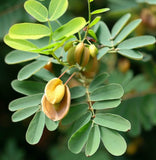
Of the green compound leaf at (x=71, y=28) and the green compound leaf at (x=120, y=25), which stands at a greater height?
the green compound leaf at (x=71, y=28)

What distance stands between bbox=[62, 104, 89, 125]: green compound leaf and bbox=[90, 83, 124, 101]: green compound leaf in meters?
0.04

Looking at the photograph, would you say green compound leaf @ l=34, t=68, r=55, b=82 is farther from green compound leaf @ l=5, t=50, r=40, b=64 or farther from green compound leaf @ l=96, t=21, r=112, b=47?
green compound leaf @ l=96, t=21, r=112, b=47

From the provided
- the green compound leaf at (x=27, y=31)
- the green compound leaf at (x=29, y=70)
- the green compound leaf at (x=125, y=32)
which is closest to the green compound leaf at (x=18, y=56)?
the green compound leaf at (x=29, y=70)

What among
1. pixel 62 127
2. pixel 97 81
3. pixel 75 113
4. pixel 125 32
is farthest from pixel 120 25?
pixel 62 127

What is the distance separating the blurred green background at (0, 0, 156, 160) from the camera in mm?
1147

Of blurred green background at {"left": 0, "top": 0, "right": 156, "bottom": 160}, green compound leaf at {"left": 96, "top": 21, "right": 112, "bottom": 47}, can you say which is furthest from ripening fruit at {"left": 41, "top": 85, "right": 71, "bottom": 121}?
blurred green background at {"left": 0, "top": 0, "right": 156, "bottom": 160}

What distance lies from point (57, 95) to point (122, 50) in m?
0.23

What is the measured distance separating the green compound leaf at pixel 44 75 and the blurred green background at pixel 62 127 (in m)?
0.28

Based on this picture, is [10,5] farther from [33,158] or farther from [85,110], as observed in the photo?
[33,158]

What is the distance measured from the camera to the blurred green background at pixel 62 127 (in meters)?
1.15

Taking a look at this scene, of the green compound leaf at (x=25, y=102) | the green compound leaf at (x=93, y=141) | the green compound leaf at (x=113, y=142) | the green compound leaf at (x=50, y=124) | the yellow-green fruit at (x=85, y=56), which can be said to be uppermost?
the yellow-green fruit at (x=85, y=56)

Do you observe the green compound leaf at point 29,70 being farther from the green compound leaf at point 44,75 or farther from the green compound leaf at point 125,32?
the green compound leaf at point 125,32

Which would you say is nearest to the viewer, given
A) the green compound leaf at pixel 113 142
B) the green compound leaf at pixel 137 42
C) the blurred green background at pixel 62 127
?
the green compound leaf at pixel 113 142

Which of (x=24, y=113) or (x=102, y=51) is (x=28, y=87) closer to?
(x=24, y=113)
